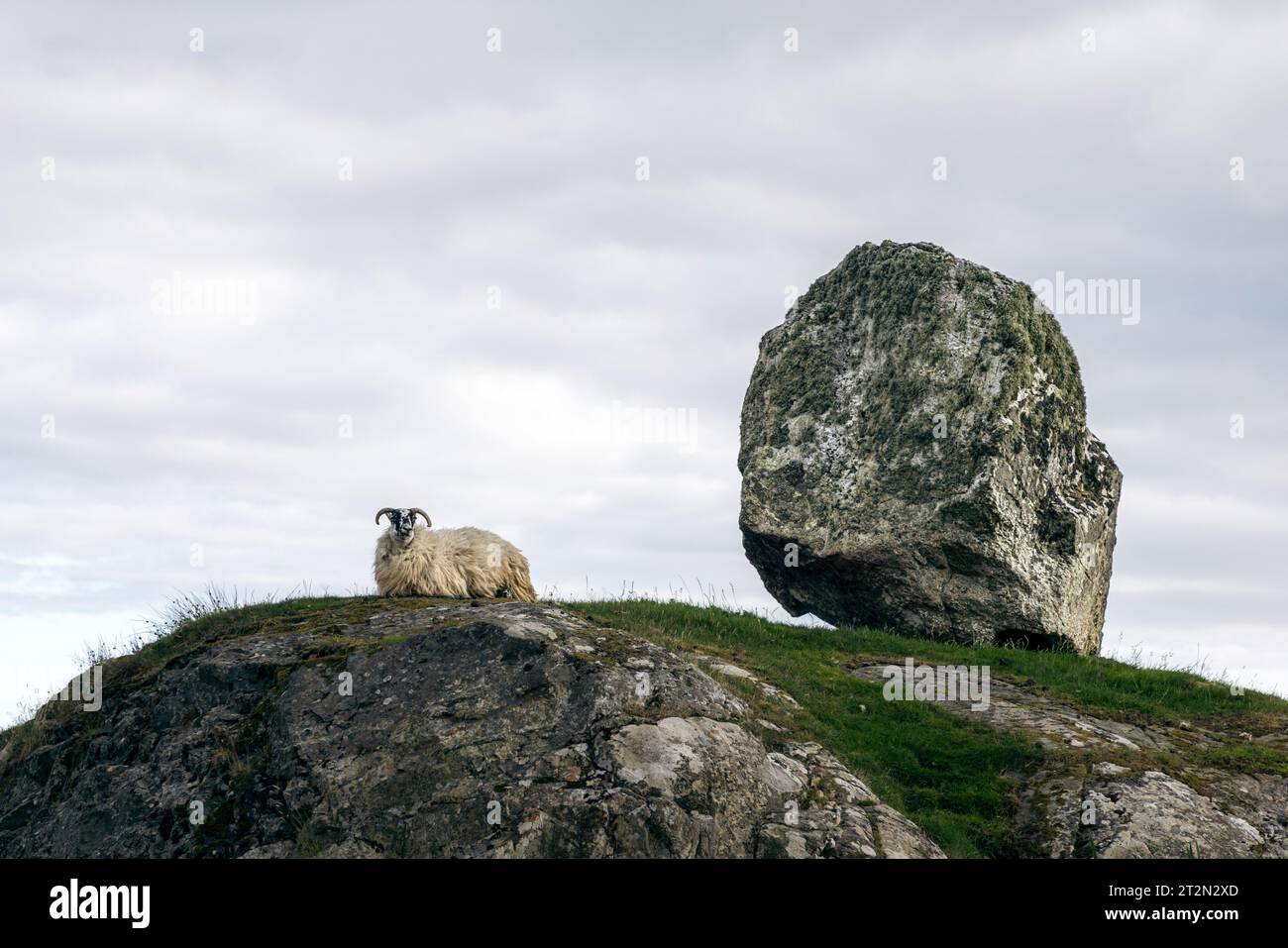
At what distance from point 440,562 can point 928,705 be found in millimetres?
9392

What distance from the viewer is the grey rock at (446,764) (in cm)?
1359

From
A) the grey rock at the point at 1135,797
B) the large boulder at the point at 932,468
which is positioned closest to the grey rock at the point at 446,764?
the grey rock at the point at 1135,797

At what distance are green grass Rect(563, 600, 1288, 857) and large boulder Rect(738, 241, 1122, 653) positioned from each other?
1172mm

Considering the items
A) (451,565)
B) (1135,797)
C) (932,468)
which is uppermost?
(932,468)

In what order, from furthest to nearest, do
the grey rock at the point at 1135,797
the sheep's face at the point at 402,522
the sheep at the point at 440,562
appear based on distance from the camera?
the sheep at the point at 440,562 < the sheep's face at the point at 402,522 < the grey rock at the point at 1135,797

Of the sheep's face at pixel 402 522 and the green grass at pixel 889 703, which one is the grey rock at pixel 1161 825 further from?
the sheep's face at pixel 402 522

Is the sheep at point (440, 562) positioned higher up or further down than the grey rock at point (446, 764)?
higher up

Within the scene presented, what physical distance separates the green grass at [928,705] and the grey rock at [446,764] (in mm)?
1174

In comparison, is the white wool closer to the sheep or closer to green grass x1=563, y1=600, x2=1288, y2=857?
the sheep

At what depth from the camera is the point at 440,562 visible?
22.4m

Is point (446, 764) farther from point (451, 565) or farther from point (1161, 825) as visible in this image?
point (1161, 825)

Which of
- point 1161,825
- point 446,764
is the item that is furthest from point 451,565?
point 1161,825

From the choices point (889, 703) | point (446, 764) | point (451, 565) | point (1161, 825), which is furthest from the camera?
point (451, 565)

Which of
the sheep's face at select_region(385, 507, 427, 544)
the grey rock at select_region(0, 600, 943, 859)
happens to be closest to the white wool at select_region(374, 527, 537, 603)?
the sheep's face at select_region(385, 507, 427, 544)
